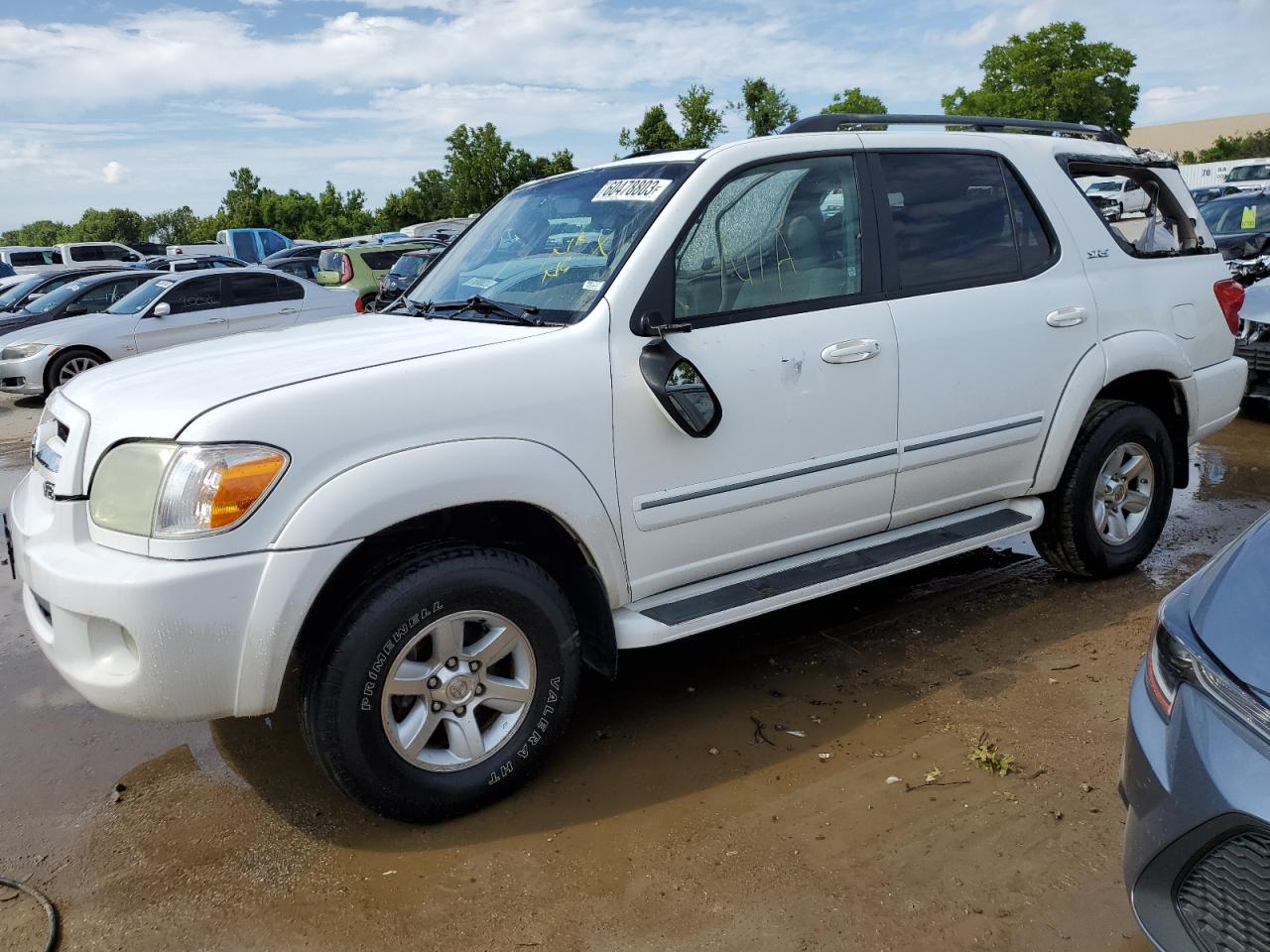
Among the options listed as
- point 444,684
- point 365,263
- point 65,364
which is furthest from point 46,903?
point 365,263

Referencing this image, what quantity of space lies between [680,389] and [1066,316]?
6.26 ft

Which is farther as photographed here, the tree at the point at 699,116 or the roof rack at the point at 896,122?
the tree at the point at 699,116

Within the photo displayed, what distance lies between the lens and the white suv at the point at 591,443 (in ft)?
8.59

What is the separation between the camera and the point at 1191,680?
2.07 m

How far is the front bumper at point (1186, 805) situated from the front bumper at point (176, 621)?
75.7 inches

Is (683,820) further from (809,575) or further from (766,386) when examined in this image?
(766,386)

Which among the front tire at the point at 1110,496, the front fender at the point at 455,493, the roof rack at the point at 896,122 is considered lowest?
the front tire at the point at 1110,496

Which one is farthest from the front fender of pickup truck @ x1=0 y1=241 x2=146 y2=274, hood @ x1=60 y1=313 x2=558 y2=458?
pickup truck @ x1=0 y1=241 x2=146 y2=274

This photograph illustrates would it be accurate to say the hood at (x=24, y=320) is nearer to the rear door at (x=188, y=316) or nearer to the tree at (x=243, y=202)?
the rear door at (x=188, y=316)

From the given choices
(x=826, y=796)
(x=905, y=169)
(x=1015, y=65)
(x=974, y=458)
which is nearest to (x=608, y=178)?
(x=905, y=169)

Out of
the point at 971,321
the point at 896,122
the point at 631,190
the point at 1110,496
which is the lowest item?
the point at 1110,496

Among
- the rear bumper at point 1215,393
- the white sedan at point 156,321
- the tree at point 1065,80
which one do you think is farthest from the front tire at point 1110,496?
the tree at point 1065,80

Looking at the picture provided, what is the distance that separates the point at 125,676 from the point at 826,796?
198 cm

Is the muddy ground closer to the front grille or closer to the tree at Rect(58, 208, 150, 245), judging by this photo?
the front grille
